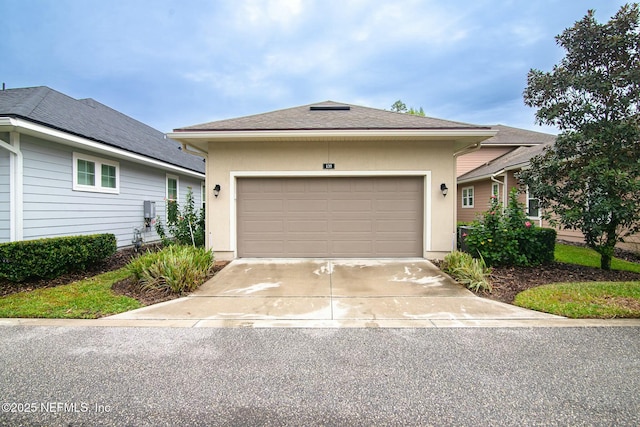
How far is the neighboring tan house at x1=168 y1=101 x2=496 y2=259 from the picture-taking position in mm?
7508

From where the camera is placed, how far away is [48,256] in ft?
18.5

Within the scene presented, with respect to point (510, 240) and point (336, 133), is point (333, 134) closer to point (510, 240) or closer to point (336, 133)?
point (336, 133)

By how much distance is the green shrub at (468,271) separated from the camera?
5.23 metres

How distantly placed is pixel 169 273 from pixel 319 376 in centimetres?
375

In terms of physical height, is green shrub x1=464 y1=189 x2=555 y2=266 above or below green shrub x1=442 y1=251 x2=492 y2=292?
above

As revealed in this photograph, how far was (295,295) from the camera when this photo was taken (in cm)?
502

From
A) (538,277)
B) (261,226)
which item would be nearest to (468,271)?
(538,277)

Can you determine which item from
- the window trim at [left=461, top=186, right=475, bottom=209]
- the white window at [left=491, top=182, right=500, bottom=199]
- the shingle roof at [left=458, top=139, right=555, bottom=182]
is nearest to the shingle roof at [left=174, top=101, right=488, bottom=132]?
the shingle roof at [left=458, top=139, right=555, bottom=182]

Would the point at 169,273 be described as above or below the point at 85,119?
below

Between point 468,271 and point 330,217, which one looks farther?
point 330,217

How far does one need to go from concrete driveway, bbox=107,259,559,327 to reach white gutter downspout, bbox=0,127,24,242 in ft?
13.6

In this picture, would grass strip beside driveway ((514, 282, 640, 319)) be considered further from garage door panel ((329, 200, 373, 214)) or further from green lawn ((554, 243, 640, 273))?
garage door panel ((329, 200, 373, 214))

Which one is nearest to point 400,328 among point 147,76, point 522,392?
point 522,392

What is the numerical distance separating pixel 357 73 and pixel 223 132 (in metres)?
20.2
